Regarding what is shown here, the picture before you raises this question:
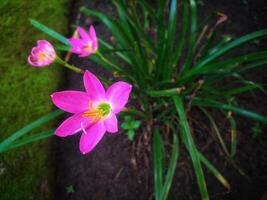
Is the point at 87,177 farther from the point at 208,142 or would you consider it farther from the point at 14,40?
the point at 14,40

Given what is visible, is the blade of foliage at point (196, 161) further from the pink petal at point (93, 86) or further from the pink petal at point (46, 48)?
the pink petal at point (46, 48)

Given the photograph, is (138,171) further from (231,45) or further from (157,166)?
(231,45)

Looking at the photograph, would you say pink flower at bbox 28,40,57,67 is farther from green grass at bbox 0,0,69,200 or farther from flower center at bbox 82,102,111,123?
green grass at bbox 0,0,69,200

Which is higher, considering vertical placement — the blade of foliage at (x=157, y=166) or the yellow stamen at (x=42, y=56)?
the yellow stamen at (x=42, y=56)

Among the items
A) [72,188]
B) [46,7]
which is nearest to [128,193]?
[72,188]

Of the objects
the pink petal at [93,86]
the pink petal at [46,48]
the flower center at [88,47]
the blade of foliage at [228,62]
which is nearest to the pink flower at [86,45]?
the flower center at [88,47]

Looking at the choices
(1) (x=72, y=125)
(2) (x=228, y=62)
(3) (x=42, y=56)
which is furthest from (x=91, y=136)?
(2) (x=228, y=62)

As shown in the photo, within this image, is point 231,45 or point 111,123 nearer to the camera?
point 111,123
